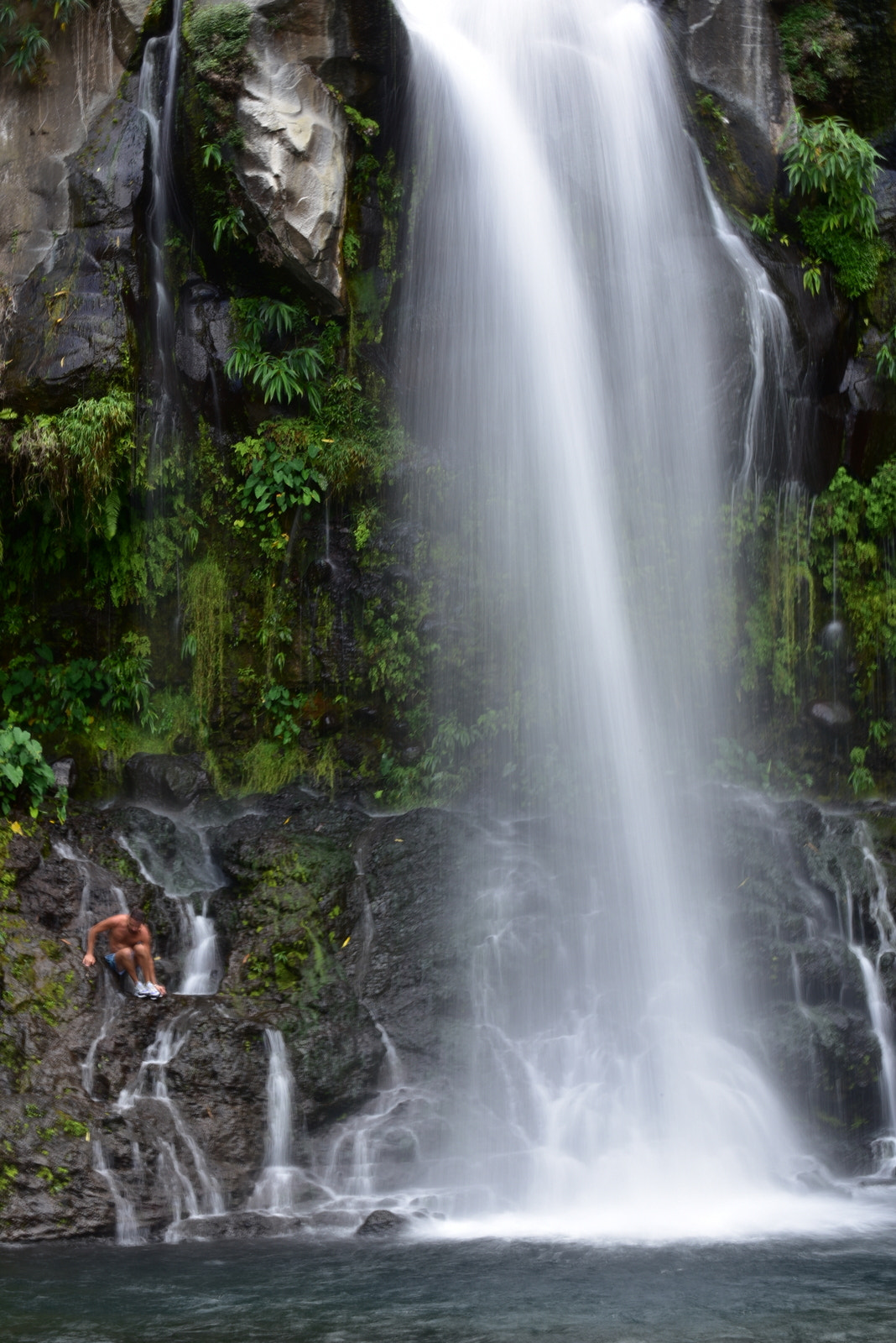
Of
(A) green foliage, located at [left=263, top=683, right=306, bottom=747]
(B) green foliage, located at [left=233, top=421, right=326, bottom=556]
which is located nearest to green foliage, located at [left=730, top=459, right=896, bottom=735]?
(B) green foliage, located at [left=233, top=421, right=326, bottom=556]

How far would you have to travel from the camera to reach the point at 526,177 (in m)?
11.4

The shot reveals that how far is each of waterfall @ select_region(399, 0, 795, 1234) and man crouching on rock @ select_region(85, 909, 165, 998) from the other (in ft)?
9.41

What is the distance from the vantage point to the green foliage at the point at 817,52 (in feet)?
Answer: 40.1

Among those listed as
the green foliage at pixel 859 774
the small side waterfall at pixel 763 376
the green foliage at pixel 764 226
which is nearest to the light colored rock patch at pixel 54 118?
the small side waterfall at pixel 763 376

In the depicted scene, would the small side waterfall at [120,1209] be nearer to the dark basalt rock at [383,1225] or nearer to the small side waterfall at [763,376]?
the dark basalt rock at [383,1225]

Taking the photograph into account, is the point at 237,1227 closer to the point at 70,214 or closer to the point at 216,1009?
the point at 216,1009

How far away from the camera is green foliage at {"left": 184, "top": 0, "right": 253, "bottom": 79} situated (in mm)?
10281

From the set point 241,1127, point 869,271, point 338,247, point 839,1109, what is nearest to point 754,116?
point 869,271

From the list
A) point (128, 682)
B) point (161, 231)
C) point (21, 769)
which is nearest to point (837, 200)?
point (161, 231)

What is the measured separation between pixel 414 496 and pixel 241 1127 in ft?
20.4

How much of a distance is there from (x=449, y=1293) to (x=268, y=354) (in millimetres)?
8354

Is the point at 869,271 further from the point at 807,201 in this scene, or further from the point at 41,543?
the point at 41,543

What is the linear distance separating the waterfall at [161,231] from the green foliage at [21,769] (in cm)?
282

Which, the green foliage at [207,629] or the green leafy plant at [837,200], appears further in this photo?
the green leafy plant at [837,200]
